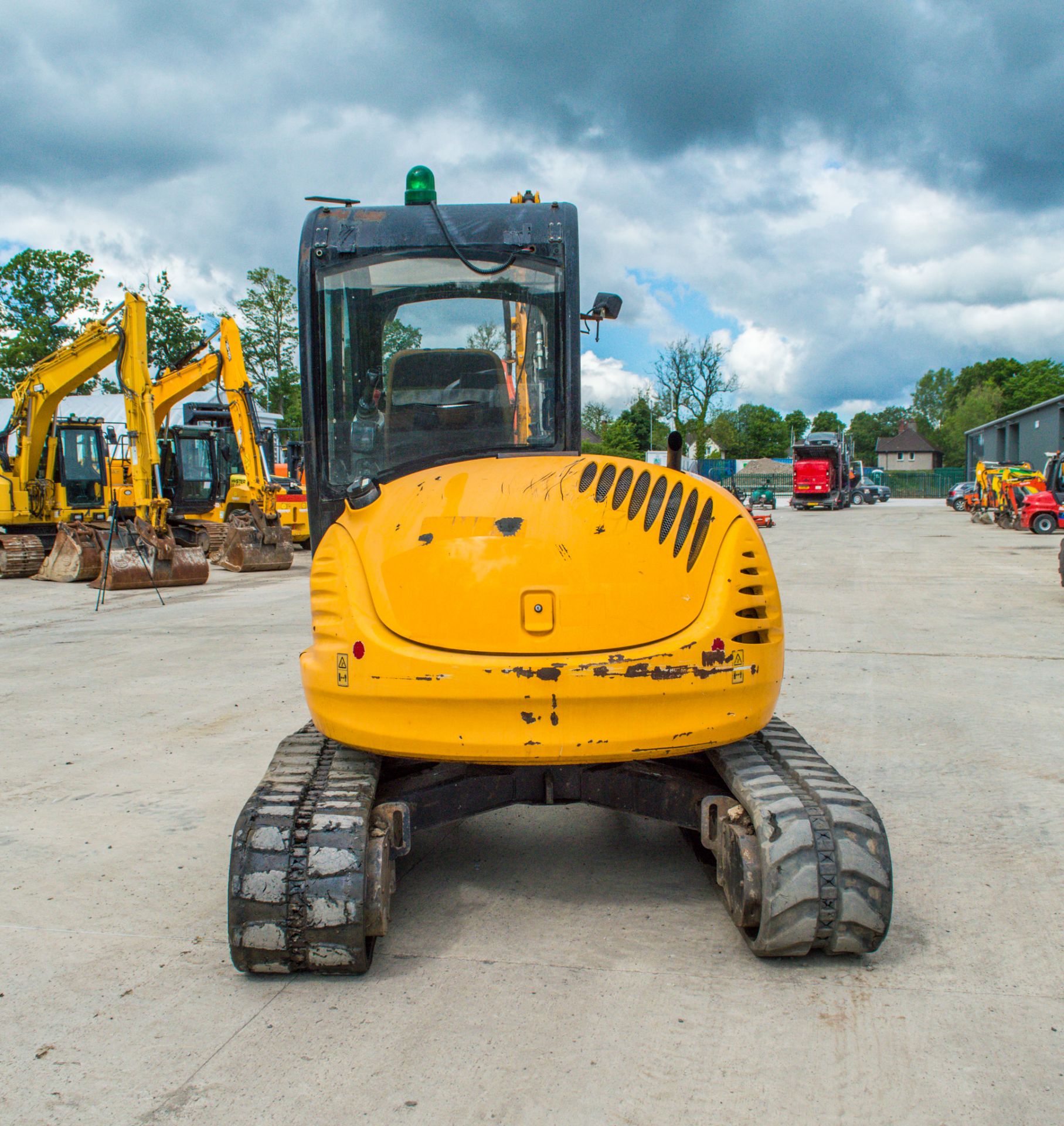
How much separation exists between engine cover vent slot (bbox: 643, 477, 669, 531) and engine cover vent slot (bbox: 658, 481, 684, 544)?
24mm

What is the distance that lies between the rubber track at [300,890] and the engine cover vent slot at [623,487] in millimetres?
1328

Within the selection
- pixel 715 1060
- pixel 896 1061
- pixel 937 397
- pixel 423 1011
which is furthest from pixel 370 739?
pixel 937 397

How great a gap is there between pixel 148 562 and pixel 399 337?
13.5 meters

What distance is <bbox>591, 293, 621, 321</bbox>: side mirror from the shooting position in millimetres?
4125

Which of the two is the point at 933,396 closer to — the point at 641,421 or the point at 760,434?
the point at 760,434

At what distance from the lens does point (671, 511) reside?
329 centimetres

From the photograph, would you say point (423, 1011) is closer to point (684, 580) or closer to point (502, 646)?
point (502, 646)

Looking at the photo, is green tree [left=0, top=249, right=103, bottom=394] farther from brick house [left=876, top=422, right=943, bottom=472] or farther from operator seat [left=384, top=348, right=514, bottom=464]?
brick house [left=876, top=422, right=943, bottom=472]

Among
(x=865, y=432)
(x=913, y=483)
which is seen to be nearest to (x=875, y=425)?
(x=865, y=432)

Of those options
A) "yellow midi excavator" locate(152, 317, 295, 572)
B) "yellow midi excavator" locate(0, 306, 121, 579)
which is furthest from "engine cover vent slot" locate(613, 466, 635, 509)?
"yellow midi excavator" locate(152, 317, 295, 572)

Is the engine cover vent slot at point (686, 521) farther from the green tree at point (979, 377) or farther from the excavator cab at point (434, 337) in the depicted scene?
the green tree at point (979, 377)

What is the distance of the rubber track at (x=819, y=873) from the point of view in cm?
316

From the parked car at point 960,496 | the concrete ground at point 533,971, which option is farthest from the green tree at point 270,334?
the concrete ground at point 533,971

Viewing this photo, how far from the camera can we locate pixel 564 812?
4.92 meters
